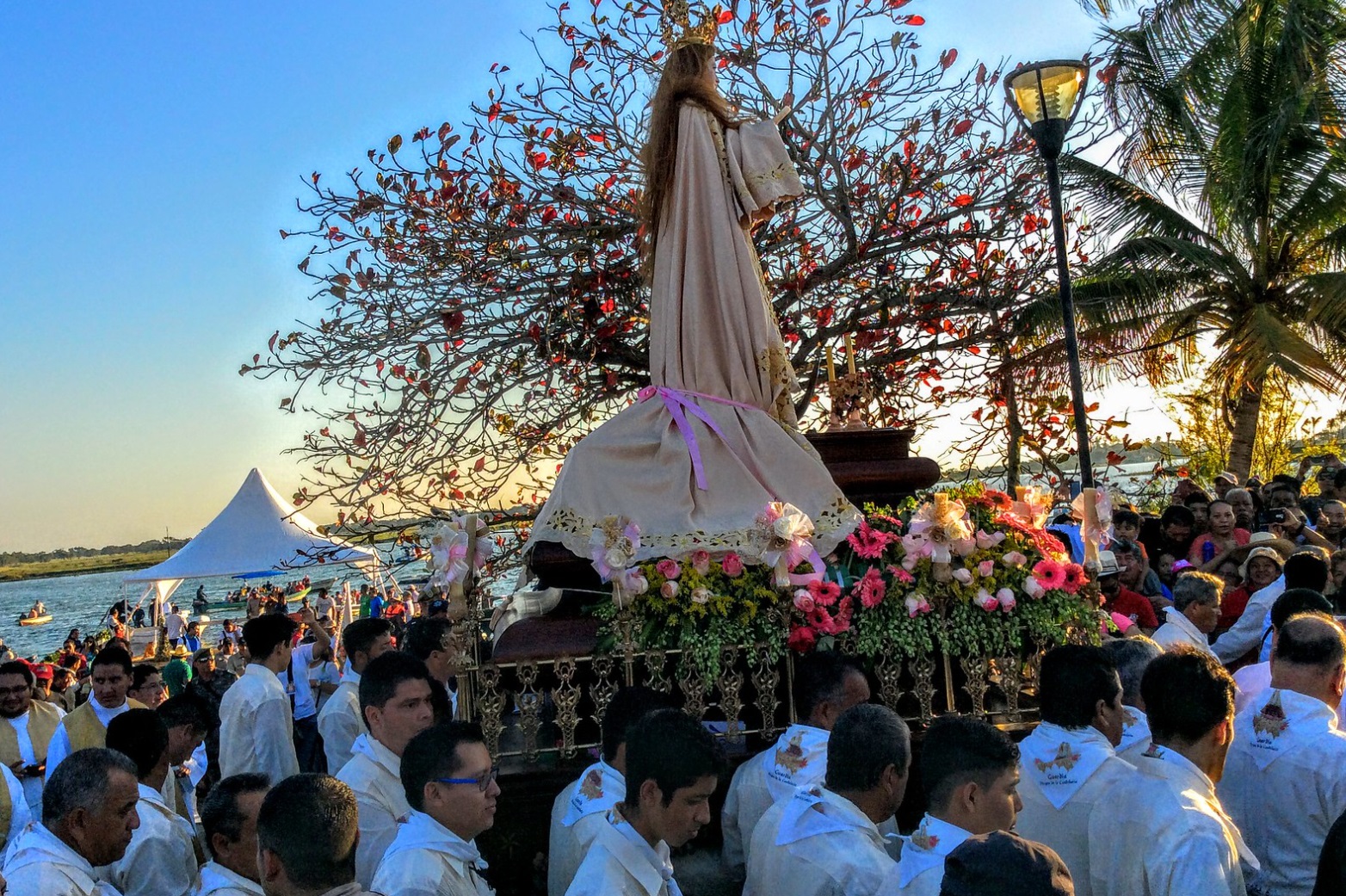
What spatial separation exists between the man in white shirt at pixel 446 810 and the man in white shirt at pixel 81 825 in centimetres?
104

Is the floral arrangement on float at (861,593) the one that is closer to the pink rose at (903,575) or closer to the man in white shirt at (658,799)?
the pink rose at (903,575)

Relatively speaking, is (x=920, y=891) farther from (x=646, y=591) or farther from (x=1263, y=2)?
(x=1263, y=2)

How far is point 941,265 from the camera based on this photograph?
7.42m

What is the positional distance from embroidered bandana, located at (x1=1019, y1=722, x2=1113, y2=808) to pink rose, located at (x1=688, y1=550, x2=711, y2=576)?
5.56 feet

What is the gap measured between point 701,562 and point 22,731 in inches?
157

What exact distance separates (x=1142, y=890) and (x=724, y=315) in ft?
11.3

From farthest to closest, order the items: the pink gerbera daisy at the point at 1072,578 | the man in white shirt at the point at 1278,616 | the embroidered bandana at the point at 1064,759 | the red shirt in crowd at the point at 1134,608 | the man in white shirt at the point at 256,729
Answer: the red shirt in crowd at the point at 1134,608, the man in white shirt at the point at 256,729, the pink gerbera daisy at the point at 1072,578, the man in white shirt at the point at 1278,616, the embroidered bandana at the point at 1064,759

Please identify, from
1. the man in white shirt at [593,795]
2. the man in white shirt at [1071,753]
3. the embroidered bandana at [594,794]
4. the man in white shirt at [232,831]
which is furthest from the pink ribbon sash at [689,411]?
the man in white shirt at [232,831]

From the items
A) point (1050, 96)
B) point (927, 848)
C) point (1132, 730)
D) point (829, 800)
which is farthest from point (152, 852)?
point (1050, 96)

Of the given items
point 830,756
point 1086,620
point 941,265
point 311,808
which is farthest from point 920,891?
point 941,265

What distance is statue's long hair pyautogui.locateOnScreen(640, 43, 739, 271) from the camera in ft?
19.3

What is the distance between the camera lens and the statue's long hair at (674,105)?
231 inches

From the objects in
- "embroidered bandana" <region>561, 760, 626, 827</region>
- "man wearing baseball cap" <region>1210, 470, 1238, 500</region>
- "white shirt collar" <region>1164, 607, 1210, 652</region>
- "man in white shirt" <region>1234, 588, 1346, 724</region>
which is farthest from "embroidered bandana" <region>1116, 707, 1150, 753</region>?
"man wearing baseball cap" <region>1210, 470, 1238, 500</region>

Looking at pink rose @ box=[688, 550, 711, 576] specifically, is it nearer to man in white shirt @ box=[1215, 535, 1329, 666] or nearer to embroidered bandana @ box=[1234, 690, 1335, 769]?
embroidered bandana @ box=[1234, 690, 1335, 769]
